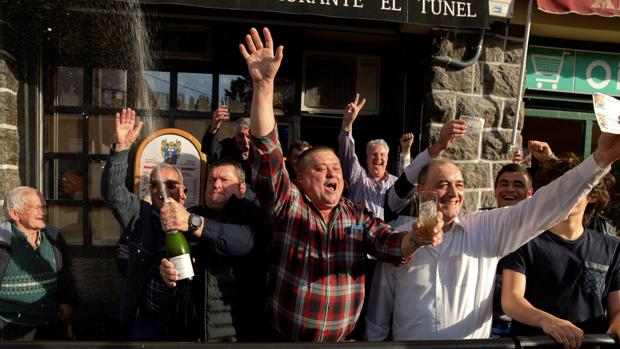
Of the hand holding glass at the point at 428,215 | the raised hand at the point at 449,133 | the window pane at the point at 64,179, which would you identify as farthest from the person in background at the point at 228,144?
the hand holding glass at the point at 428,215

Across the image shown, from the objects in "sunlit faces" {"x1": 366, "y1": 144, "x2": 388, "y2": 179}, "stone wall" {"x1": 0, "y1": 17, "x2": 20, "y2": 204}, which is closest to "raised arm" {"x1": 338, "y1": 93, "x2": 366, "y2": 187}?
"sunlit faces" {"x1": 366, "y1": 144, "x2": 388, "y2": 179}

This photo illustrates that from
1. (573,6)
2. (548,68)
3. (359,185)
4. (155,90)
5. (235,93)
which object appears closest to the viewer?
(359,185)

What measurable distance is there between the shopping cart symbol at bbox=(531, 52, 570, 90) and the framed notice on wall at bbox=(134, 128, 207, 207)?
3697mm

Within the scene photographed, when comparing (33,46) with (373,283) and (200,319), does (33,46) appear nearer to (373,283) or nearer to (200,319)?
(200,319)

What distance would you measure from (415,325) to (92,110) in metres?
3.98

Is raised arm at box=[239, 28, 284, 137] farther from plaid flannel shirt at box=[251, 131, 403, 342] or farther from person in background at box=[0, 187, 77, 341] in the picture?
person in background at box=[0, 187, 77, 341]

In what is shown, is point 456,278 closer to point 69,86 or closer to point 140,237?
point 140,237

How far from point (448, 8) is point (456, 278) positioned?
281 centimetres

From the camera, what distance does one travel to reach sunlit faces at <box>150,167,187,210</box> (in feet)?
8.96

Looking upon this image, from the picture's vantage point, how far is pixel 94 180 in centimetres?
495

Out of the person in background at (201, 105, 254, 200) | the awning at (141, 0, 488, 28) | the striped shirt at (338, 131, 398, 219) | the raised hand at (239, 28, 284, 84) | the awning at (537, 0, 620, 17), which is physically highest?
the awning at (537, 0, 620, 17)

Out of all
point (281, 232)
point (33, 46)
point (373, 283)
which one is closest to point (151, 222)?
point (281, 232)

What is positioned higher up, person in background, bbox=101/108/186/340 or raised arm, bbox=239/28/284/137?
raised arm, bbox=239/28/284/137

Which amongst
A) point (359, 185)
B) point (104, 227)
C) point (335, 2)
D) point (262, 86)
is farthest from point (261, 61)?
point (104, 227)
